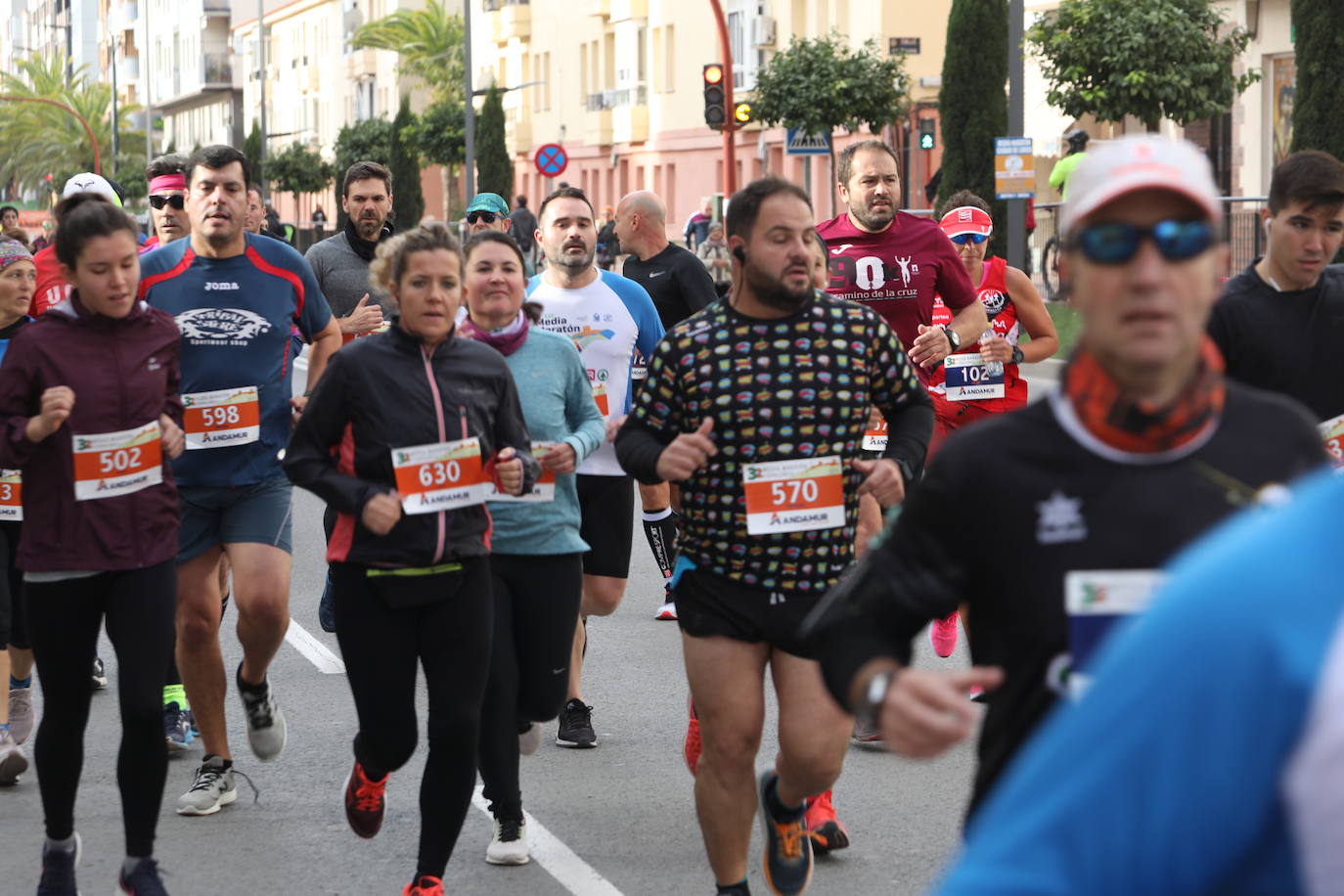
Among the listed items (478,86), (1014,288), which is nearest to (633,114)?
(478,86)

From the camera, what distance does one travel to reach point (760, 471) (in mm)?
5109

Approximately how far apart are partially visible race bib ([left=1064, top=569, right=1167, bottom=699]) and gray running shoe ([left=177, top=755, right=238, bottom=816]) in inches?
183

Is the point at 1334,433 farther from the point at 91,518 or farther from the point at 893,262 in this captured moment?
the point at 91,518

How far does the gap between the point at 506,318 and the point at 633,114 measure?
196 feet

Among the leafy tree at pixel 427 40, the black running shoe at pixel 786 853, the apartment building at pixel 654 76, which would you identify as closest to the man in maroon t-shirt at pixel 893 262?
the black running shoe at pixel 786 853

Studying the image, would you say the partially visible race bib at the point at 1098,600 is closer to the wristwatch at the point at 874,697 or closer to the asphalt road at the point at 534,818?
the wristwatch at the point at 874,697

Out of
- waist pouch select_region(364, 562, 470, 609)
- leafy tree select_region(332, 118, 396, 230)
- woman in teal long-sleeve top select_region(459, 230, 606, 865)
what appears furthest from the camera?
leafy tree select_region(332, 118, 396, 230)

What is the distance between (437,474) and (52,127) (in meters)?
124

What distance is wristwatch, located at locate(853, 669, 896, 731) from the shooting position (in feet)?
8.49

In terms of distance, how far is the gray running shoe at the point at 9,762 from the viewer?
7121mm

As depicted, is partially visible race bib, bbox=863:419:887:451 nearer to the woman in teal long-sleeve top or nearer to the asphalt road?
the asphalt road

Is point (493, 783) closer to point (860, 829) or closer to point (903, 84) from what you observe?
point (860, 829)

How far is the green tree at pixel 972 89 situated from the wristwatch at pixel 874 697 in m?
29.1

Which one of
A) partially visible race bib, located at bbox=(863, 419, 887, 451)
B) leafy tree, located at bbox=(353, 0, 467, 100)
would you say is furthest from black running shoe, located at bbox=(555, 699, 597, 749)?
leafy tree, located at bbox=(353, 0, 467, 100)
